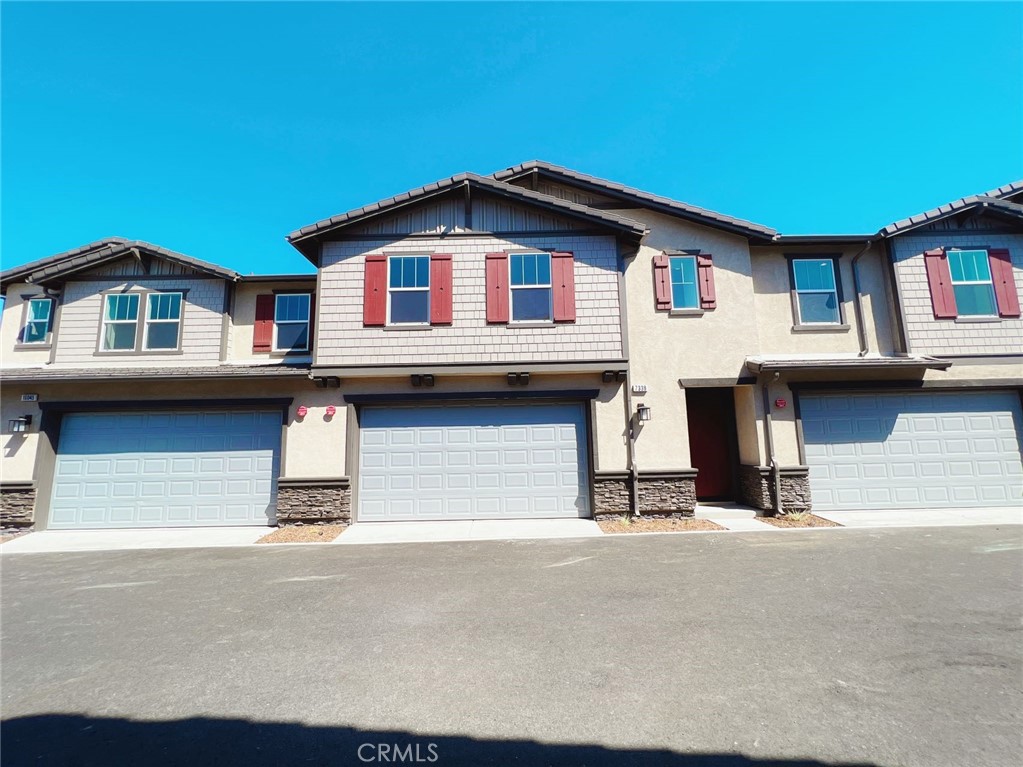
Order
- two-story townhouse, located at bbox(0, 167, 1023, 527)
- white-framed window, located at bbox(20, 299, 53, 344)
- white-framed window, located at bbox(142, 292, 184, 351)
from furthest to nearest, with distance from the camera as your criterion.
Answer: white-framed window, located at bbox(20, 299, 53, 344), white-framed window, located at bbox(142, 292, 184, 351), two-story townhouse, located at bbox(0, 167, 1023, 527)

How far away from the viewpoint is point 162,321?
11.0m

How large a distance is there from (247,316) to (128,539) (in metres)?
5.38

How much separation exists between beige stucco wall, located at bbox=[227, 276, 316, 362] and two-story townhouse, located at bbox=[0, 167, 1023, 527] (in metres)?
0.26

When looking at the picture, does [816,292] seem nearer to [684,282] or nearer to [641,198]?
[684,282]

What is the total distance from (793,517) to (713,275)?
5.59 m

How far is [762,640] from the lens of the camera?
4219mm

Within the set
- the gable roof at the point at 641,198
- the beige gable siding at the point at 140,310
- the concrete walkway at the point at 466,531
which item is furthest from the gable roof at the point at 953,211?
the beige gable siding at the point at 140,310

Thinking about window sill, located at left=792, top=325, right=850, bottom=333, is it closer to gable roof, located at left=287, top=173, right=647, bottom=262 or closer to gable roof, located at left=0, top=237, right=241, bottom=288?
gable roof, located at left=287, top=173, right=647, bottom=262

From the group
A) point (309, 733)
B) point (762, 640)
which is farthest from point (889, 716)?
point (309, 733)

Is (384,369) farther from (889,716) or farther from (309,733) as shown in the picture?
(889,716)

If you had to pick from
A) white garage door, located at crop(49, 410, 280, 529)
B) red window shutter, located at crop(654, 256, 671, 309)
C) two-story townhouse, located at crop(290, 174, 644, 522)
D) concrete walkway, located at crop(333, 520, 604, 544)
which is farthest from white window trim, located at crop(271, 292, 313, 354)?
red window shutter, located at crop(654, 256, 671, 309)

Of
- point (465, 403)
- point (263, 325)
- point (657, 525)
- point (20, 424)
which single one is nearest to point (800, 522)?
point (657, 525)

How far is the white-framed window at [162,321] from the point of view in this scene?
1095cm

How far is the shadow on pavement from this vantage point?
2729 millimetres
